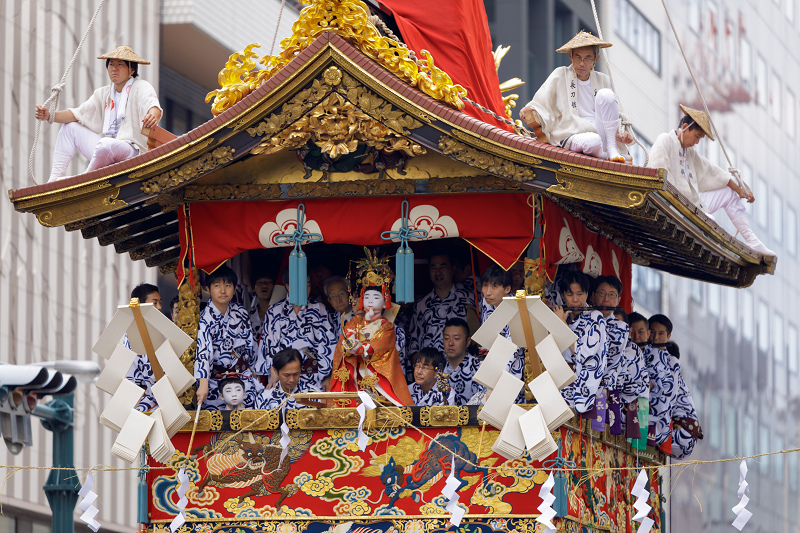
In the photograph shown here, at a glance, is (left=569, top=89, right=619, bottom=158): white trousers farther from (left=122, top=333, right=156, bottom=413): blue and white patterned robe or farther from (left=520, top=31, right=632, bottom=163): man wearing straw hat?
(left=122, top=333, right=156, bottom=413): blue and white patterned robe

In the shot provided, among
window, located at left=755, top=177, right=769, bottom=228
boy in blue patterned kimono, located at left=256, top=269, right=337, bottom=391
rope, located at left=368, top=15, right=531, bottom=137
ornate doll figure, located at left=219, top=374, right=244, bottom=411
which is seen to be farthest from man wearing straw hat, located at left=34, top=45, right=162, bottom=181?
window, located at left=755, top=177, right=769, bottom=228

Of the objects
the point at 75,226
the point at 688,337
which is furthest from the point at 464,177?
the point at 688,337

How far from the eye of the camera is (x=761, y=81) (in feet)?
112

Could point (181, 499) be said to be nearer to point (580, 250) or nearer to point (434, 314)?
point (434, 314)

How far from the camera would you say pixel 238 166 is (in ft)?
38.9

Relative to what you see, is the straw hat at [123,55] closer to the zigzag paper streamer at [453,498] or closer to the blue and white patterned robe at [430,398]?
the blue and white patterned robe at [430,398]

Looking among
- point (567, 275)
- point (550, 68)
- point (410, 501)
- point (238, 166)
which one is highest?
point (550, 68)

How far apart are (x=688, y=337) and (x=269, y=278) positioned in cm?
2057

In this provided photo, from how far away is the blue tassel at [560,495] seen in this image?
1077cm

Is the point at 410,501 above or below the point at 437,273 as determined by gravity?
below

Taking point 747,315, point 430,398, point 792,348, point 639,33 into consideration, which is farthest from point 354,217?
point 792,348

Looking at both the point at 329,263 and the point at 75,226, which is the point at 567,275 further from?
the point at 75,226

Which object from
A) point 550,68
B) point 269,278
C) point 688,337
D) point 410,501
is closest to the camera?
point 410,501

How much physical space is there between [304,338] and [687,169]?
352 centimetres
